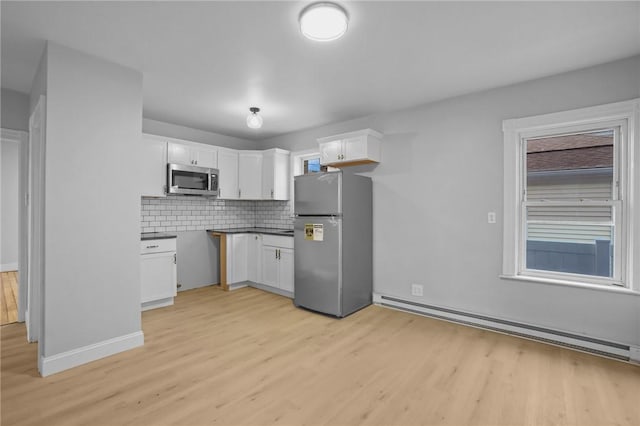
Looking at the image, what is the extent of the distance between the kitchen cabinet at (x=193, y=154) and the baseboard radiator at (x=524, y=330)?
324cm

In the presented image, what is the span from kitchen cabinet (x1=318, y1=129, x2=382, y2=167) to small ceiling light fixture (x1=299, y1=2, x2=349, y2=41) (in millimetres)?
1872

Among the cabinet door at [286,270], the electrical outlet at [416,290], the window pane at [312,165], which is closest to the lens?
the electrical outlet at [416,290]

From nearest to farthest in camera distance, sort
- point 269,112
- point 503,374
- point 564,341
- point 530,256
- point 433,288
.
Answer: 1. point 503,374
2. point 564,341
3. point 530,256
4. point 433,288
5. point 269,112

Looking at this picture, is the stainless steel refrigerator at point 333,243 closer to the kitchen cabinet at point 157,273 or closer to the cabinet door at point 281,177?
the cabinet door at point 281,177

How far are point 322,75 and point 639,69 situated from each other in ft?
8.67

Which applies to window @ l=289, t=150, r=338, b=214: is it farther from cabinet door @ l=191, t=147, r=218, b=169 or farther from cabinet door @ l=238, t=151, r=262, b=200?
cabinet door @ l=191, t=147, r=218, b=169

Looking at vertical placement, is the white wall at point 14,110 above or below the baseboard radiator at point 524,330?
above

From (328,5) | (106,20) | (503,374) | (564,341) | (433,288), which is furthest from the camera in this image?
(433,288)

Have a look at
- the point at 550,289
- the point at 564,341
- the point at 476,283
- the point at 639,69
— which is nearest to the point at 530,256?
the point at 550,289

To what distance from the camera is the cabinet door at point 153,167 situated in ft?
13.6

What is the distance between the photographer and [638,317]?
256 cm

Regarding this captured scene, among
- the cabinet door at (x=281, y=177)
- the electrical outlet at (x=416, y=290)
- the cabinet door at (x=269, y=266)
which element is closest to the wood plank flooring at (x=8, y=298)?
the cabinet door at (x=269, y=266)

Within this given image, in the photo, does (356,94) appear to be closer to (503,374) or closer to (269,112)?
(269,112)

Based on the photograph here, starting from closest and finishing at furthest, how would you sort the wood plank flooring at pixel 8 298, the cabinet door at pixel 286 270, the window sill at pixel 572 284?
the window sill at pixel 572 284
the wood plank flooring at pixel 8 298
the cabinet door at pixel 286 270
